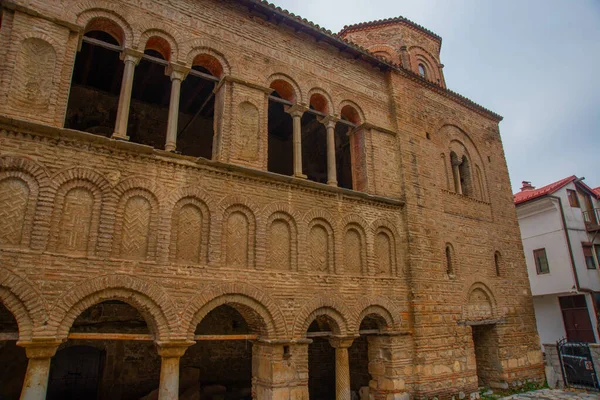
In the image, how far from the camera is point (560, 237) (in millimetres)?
19234

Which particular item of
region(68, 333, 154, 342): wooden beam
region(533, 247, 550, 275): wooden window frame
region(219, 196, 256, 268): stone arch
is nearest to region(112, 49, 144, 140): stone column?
region(219, 196, 256, 268): stone arch

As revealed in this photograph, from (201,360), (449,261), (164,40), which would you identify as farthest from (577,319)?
(164,40)

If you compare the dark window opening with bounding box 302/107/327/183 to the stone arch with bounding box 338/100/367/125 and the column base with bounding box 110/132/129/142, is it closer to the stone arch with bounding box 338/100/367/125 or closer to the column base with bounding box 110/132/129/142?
the stone arch with bounding box 338/100/367/125

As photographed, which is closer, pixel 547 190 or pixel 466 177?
pixel 466 177

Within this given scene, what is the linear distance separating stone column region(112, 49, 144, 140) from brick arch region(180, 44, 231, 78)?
0.98 m

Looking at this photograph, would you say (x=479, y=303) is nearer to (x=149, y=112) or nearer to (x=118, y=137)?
(x=118, y=137)

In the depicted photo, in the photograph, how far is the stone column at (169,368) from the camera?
6.82 m

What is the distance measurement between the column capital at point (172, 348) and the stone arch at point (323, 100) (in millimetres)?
6491

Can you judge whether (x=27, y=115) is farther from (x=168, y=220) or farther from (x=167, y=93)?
(x=167, y=93)

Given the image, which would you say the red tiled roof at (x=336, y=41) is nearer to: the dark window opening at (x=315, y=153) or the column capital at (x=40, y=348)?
the dark window opening at (x=315, y=153)

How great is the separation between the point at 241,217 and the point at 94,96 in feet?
23.6

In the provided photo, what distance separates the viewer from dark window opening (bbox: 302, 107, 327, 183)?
571 inches

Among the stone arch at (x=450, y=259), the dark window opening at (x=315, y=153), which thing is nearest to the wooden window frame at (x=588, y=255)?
the stone arch at (x=450, y=259)

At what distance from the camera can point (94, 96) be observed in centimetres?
1219
